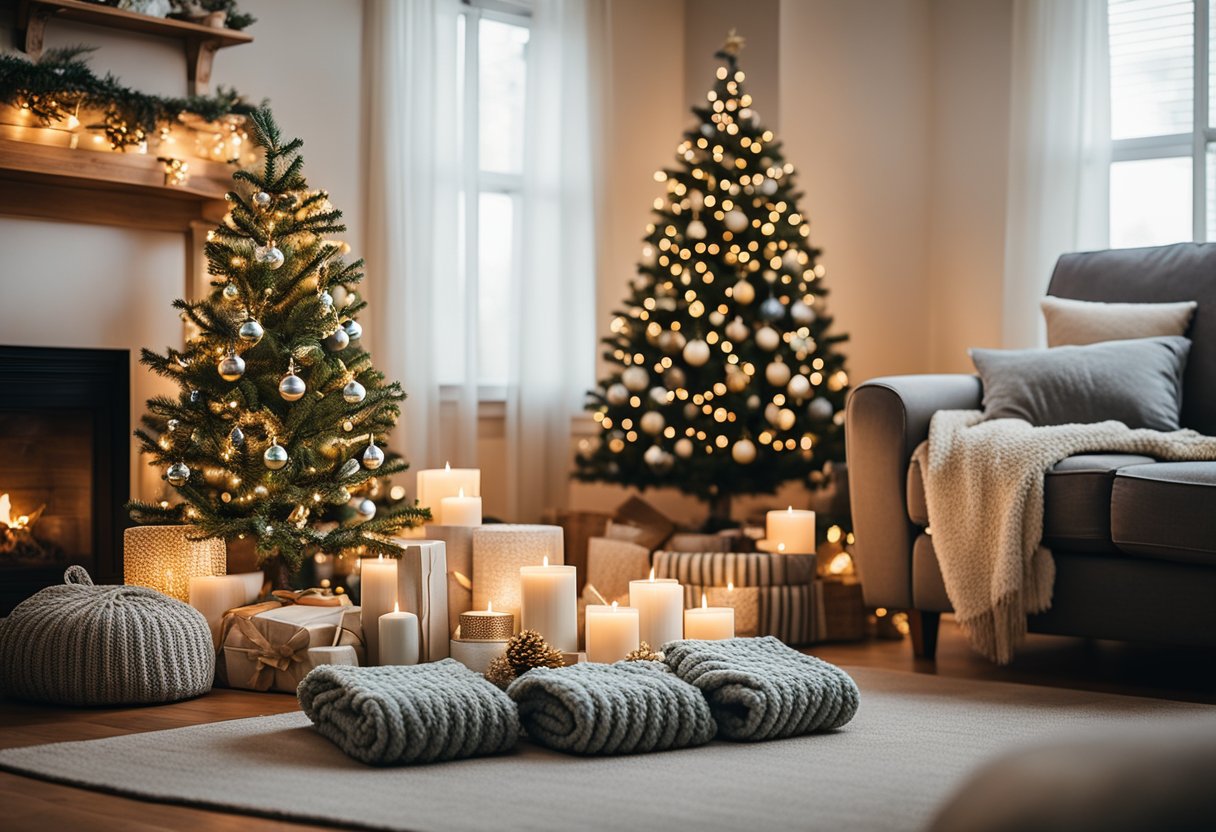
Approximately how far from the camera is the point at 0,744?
2.31 meters

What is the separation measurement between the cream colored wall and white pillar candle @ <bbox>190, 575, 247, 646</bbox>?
33.9 inches

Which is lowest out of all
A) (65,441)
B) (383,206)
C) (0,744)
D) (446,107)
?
(0,744)

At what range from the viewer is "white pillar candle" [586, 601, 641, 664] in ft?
8.74

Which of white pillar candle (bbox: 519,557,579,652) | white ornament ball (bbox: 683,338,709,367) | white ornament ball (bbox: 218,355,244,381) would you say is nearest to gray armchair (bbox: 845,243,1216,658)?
white ornament ball (bbox: 683,338,709,367)

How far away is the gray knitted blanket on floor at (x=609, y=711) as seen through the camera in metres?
2.18

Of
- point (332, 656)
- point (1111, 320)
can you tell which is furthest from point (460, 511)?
point (1111, 320)

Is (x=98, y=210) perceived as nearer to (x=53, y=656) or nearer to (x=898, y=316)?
(x=53, y=656)

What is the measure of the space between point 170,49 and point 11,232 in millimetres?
719

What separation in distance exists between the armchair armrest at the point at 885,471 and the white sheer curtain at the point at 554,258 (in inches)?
65.7

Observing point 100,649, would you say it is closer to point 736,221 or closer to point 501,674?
point 501,674

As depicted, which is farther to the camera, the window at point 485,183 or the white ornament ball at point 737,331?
the window at point 485,183

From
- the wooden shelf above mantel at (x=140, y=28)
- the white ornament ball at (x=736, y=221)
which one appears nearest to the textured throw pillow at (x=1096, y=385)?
the white ornament ball at (x=736, y=221)

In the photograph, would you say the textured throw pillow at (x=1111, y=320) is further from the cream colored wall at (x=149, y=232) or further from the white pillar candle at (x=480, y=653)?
the cream colored wall at (x=149, y=232)

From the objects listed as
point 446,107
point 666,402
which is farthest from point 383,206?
point 666,402
